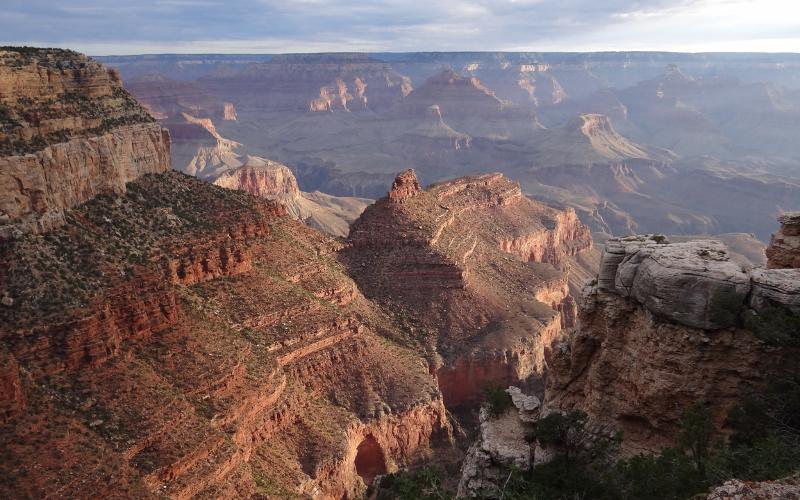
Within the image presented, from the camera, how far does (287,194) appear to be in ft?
541

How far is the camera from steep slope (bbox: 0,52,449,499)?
108 ft

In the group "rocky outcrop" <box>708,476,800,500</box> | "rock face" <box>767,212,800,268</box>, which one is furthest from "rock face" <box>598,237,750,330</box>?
"rocky outcrop" <box>708,476,800,500</box>

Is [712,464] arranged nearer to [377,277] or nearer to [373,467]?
[373,467]

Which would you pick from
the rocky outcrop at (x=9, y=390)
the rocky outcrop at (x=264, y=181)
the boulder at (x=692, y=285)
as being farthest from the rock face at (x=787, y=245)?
the rocky outcrop at (x=264, y=181)

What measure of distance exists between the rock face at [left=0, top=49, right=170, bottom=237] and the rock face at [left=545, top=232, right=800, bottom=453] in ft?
108

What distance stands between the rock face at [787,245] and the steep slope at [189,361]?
2961 centimetres

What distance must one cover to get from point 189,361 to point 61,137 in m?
A: 17.8

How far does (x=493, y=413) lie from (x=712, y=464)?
13591 mm

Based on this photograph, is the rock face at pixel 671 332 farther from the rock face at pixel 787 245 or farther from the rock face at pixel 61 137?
the rock face at pixel 61 137

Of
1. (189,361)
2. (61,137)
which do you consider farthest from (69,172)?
(189,361)

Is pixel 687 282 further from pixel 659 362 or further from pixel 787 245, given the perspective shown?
pixel 787 245

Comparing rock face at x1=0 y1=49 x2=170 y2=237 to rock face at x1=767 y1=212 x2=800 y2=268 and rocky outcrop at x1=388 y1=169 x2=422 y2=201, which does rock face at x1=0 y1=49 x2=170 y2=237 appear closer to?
rocky outcrop at x1=388 y1=169 x2=422 y2=201

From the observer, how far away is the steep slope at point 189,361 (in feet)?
108

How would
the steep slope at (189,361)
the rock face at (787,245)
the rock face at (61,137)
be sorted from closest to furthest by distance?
the rock face at (787,245) < the steep slope at (189,361) < the rock face at (61,137)
